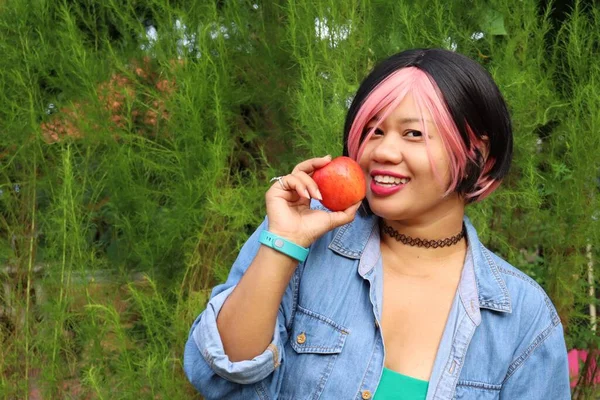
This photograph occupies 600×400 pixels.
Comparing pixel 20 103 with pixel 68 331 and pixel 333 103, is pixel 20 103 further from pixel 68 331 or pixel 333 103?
pixel 333 103

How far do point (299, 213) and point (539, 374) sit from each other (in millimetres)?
480

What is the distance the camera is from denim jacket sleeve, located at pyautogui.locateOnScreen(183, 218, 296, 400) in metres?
1.12

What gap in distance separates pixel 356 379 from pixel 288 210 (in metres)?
0.29

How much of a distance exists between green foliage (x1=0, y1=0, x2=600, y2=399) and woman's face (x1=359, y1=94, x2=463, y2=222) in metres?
0.75

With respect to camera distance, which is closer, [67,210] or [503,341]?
[503,341]

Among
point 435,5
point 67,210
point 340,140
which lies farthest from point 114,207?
point 435,5

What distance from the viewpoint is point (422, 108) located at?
117cm

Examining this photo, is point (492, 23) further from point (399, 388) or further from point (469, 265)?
point (399, 388)

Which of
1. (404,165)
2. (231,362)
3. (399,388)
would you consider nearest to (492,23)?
(404,165)

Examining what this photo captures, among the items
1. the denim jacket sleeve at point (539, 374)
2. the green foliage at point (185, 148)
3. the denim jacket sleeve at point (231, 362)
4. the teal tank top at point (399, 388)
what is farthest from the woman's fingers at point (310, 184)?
the green foliage at point (185, 148)

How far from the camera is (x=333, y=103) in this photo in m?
2.01

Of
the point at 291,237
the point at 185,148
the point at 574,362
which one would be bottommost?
the point at 574,362

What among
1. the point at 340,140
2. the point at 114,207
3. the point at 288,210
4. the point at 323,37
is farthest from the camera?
the point at 114,207

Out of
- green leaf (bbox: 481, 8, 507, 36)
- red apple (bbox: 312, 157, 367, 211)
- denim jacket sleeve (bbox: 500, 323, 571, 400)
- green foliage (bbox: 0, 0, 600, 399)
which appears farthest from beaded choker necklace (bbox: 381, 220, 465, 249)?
green leaf (bbox: 481, 8, 507, 36)
